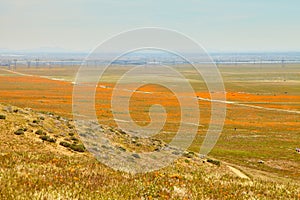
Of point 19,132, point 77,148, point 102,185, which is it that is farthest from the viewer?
point 77,148

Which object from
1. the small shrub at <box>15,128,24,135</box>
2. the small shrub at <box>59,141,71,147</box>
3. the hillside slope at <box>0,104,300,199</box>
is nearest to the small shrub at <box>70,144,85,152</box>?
the small shrub at <box>59,141,71,147</box>

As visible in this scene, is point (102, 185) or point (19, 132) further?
point (19, 132)

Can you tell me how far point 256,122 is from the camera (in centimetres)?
7238

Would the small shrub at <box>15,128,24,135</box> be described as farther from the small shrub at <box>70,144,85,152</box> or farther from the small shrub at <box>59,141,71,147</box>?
the small shrub at <box>70,144,85,152</box>

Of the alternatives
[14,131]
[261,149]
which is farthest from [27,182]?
[261,149]

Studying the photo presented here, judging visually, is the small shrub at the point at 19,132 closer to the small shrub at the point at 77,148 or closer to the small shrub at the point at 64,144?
→ the small shrub at the point at 64,144

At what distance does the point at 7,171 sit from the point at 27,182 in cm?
140

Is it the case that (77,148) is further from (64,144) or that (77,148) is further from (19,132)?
(19,132)

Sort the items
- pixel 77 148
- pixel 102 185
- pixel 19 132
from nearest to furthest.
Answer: pixel 102 185 → pixel 19 132 → pixel 77 148

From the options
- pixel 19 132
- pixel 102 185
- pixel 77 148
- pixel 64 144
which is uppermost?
pixel 102 185

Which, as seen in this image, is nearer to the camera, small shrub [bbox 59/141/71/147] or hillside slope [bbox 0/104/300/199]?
hillside slope [bbox 0/104/300/199]

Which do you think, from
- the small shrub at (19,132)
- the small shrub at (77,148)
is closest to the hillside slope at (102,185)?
the small shrub at (19,132)

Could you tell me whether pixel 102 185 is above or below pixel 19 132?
above

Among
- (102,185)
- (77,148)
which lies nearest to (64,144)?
(77,148)
